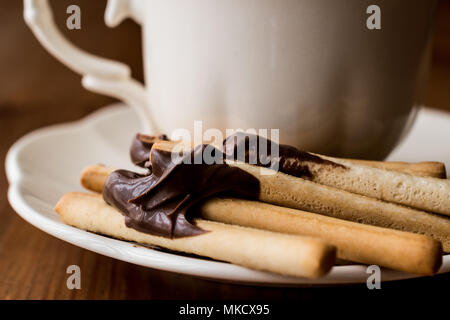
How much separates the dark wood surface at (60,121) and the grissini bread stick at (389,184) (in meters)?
0.10

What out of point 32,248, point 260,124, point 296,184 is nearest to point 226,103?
point 260,124

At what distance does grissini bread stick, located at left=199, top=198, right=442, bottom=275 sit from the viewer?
1.49 feet

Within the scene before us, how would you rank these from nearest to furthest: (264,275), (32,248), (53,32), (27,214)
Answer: (264,275) → (27,214) → (32,248) → (53,32)

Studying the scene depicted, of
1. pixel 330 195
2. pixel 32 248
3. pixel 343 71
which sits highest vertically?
pixel 343 71

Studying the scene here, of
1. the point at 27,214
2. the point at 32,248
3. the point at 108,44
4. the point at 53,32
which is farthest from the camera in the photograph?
the point at 108,44

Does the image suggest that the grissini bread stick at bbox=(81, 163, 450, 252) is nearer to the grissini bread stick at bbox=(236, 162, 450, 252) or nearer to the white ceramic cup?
the grissini bread stick at bbox=(236, 162, 450, 252)

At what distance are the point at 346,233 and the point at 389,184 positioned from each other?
0.31 ft

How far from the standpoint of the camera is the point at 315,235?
0.49 m

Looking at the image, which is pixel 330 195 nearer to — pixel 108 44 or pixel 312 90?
pixel 312 90

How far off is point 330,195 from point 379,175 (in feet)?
0.19

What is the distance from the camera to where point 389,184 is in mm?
544

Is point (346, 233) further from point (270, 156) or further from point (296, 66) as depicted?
point (296, 66)

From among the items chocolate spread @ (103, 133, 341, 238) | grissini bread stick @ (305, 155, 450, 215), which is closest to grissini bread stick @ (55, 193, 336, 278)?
chocolate spread @ (103, 133, 341, 238)

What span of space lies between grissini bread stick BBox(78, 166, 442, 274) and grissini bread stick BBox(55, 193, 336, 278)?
3cm
